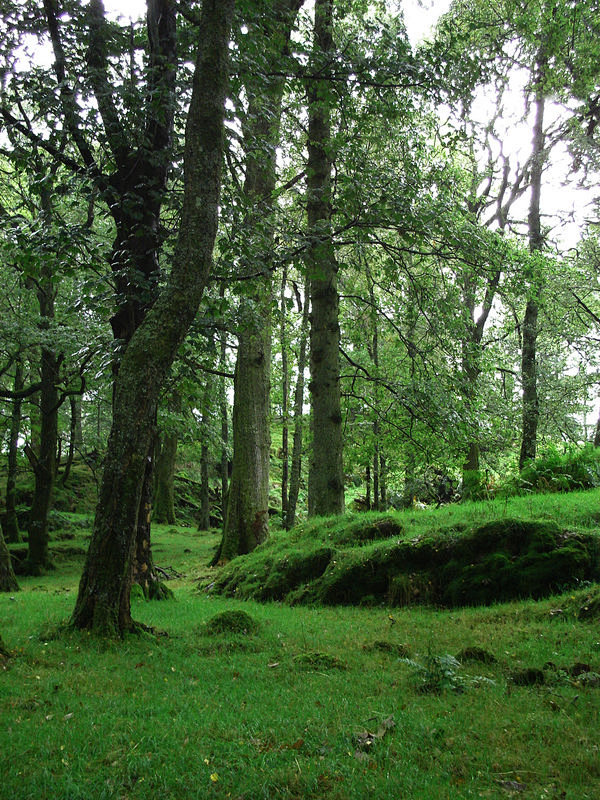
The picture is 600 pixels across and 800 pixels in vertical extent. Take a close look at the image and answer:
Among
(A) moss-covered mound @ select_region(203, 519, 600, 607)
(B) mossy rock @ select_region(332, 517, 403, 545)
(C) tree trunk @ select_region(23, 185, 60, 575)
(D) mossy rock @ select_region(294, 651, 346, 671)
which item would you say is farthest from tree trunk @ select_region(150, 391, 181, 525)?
(D) mossy rock @ select_region(294, 651, 346, 671)

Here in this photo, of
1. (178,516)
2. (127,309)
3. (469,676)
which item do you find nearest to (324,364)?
(127,309)

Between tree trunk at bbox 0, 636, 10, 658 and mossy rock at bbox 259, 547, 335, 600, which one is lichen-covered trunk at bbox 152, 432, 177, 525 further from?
tree trunk at bbox 0, 636, 10, 658

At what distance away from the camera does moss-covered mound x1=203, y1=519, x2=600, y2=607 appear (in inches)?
262

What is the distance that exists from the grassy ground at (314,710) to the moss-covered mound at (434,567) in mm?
470

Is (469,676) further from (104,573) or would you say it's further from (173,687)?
(104,573)

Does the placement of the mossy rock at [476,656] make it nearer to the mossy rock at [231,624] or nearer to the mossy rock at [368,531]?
the mossy rock at [231,624]

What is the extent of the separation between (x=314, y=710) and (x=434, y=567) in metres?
3.87

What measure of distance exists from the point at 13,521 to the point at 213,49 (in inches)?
663

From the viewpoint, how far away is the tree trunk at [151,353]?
5770 mm

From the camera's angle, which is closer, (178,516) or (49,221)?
(49,221)

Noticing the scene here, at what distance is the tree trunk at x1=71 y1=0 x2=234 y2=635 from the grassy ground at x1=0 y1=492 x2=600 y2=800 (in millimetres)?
493

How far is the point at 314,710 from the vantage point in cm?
402

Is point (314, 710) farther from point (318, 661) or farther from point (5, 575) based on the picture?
point (5, 575)

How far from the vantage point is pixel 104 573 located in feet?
19.0
